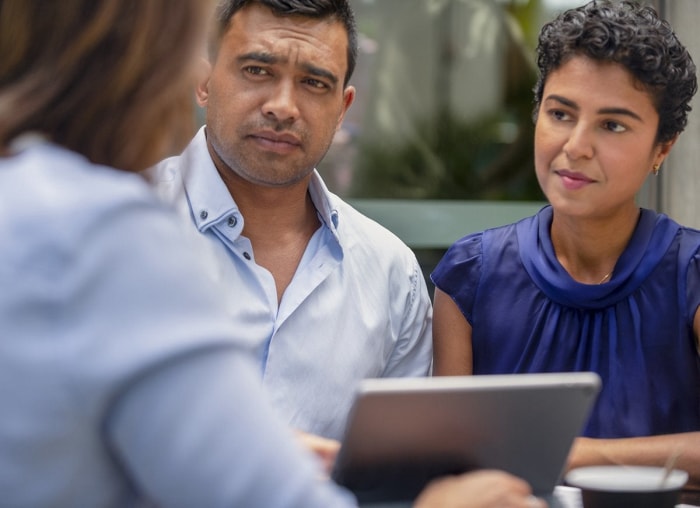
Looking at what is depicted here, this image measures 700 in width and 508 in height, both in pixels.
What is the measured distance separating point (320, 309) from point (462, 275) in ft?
1.20

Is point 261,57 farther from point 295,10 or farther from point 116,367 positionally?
point 116,367

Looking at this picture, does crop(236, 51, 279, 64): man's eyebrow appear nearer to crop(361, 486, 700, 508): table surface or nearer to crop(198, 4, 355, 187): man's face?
crop(198, 4, 355, 187): man's face

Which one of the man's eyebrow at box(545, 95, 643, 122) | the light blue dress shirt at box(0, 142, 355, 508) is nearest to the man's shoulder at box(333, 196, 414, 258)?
A: the man's eyebrow at box(545, 95, 643, 122)

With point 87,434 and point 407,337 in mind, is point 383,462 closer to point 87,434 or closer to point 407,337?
point 87,434

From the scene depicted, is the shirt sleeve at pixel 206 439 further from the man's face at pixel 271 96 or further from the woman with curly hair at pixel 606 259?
the man's face at pixel 271 96

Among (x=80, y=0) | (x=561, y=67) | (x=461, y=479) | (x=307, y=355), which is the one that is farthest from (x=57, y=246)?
(x=561, y=67)

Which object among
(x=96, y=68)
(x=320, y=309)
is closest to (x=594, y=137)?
(x=320, y=309)

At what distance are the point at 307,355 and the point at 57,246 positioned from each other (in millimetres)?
1579

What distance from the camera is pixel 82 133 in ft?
3.58

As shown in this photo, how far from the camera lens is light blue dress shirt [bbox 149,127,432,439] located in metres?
2.47

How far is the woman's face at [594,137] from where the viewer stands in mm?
2371

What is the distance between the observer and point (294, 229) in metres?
2.68

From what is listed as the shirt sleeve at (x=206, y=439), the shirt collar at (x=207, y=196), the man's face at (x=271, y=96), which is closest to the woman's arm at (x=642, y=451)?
the shirt collar at (x=207, y=196)

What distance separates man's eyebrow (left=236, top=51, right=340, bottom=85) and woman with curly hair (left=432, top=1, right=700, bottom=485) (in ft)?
1.72
